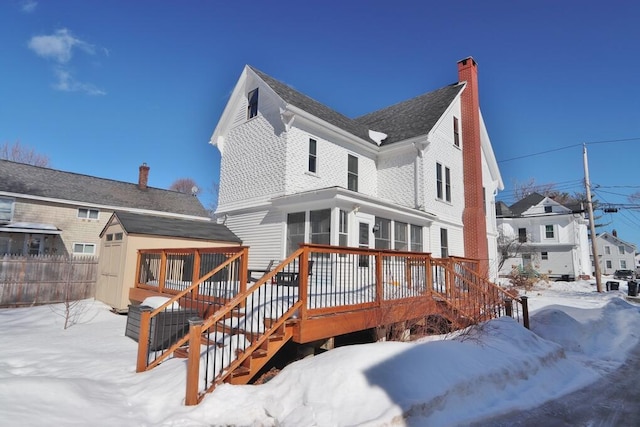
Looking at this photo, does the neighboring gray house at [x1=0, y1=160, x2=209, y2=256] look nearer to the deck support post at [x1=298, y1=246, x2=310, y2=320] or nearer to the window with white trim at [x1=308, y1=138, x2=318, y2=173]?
the window with white trim at [x1=308, y1=138, x2=318, y2=173]

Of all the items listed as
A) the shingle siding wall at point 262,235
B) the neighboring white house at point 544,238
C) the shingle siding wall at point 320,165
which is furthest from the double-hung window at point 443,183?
the neighboring white house at point 544,238

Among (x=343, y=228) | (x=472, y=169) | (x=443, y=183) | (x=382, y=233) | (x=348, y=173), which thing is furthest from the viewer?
(x=472, y=169)

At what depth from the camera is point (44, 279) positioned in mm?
12828

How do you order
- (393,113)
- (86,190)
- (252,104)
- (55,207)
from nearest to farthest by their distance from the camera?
(252,104), (55,207), (393,113), (86,190)

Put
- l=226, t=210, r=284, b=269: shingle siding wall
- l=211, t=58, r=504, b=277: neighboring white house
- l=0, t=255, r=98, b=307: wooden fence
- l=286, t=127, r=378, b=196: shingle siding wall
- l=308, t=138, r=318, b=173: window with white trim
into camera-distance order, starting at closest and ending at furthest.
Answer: l=0, t=255, r=98, b=307: wooden fence
l=211, t=58, r=504, b=277: neighboring white house
l=226, t=210, r=284, b=269: shingle siding wall
l=286, t=127, r=378, b=196: shingle siding wall
l=308, t=138, r=318, b=173: window with white trim

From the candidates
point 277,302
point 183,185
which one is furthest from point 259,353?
point 183,185

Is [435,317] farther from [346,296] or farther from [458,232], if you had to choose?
[458,232]

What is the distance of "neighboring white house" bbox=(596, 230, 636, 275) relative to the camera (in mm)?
60844

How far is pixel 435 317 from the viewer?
28.9ft

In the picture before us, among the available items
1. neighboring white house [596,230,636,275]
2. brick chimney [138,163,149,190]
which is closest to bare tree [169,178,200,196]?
brick chimney [138,163,149,190]

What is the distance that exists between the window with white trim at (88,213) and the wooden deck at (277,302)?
533 inches

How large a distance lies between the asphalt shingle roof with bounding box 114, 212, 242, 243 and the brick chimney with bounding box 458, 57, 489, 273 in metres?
11.6

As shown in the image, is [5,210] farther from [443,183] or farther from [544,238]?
[544,238]

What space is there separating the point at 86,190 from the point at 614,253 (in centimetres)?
7756
